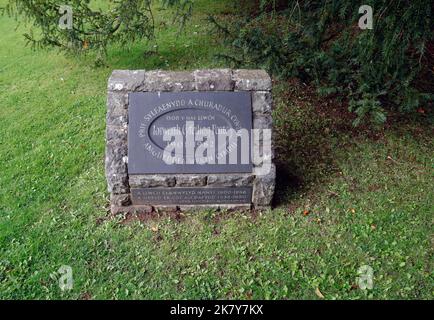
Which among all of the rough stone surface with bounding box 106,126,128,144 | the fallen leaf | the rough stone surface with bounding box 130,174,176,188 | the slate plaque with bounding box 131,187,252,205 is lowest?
the fallen leaf

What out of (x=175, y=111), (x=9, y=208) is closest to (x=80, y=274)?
(x=9, y=208)

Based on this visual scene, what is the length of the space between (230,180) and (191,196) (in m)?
0.44

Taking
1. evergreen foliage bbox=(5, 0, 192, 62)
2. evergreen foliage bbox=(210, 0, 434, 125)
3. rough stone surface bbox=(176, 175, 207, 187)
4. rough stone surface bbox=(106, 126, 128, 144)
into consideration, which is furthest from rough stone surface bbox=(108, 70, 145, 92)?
evergreen foliage bbox=(5, 0, 192, 62)

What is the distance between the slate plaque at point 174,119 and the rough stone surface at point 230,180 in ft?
0.66

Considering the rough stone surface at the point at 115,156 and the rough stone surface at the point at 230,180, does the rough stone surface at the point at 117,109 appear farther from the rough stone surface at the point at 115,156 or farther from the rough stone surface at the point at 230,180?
the rough stone surface at the point at 230,180

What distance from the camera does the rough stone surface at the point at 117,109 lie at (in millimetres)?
4023

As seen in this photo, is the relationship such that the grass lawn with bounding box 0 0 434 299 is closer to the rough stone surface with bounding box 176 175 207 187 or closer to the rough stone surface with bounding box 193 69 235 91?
the rough stone surface with bounding box 176 175 207 187

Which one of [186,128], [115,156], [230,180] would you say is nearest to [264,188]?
[230,180]

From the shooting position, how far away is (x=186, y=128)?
4.03 m

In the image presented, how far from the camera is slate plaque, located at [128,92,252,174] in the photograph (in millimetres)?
4020

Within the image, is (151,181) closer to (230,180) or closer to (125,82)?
A: (230,180)

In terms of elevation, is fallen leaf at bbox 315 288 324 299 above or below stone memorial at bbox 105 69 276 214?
below

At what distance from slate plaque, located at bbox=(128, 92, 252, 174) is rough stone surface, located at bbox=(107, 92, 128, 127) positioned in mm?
58

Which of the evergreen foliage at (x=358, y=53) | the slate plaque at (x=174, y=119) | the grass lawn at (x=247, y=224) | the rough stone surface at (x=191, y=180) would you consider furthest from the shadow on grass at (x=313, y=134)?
the slate plaque at (x=174, y=119)
